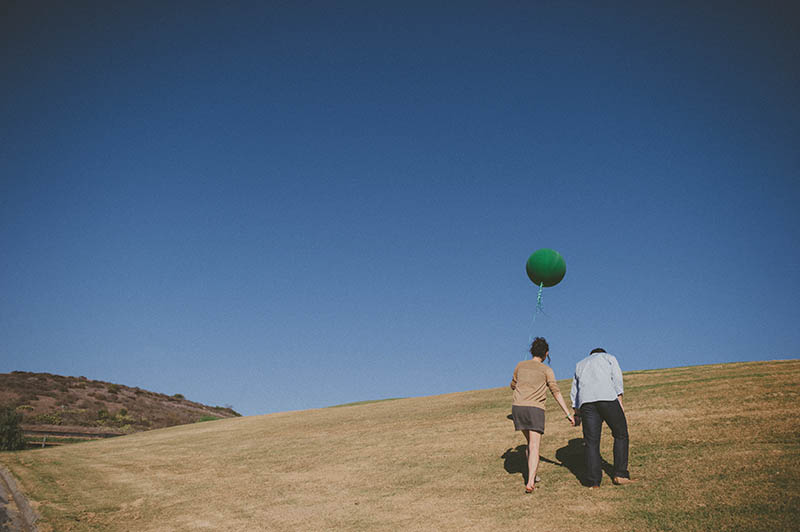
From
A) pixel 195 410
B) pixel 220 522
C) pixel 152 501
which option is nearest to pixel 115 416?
pixel 195 410

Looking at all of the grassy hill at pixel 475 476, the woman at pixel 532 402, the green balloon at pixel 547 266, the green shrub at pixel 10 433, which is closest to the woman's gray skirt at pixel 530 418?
the woman at pixel 532 402

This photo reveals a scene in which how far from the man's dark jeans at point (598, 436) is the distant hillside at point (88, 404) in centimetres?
3938

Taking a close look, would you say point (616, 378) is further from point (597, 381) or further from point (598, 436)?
point (598, 436)

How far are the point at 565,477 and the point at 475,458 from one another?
268 cm

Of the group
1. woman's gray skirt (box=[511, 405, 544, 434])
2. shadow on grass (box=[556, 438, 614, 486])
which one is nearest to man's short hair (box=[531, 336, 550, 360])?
woman's gray skirt (box=[511, 405, 544, 434])

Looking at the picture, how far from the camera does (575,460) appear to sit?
921 cm

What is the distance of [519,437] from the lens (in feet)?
38.2

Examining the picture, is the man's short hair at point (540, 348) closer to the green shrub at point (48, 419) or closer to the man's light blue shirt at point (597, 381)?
the man's light blue shirt at point (597, 381)

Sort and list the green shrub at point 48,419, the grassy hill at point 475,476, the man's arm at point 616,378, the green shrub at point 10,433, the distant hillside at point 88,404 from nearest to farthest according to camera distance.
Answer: the grassy hill at point 475,476 → the man's arm at point 616,378 → the green shrub at point 10,433 → the green shrub at point 48,419 → the distant hillside at point 88,404

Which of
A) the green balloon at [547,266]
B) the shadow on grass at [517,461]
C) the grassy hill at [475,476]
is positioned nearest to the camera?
the grassy hill at [475,476]

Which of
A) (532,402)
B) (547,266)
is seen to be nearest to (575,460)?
(532,402)

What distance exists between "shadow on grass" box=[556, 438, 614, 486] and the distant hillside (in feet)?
124

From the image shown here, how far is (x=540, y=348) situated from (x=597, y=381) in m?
1.24

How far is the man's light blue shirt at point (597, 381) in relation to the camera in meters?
7.80
